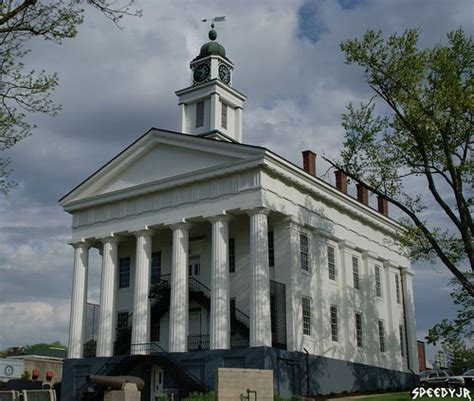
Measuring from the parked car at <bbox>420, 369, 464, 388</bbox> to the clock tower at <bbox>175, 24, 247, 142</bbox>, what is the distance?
17762mm

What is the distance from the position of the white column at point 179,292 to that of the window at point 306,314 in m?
5.92

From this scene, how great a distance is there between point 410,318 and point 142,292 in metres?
19.9

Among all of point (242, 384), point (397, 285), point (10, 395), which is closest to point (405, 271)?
point (397, 285)

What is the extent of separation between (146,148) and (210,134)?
476cm

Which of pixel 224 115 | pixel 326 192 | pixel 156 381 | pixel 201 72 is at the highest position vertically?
pixel 201 72

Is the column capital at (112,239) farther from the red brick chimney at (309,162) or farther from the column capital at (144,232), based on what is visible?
the red brick chimney at (309,162)

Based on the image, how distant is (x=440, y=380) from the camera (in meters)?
37.2

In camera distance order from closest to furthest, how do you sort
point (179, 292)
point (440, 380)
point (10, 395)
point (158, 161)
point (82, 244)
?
1. point (10, 395)
2. point (179, 292)
3. point (440, 380)
4. point (158, 161)
5. point (82, 244)

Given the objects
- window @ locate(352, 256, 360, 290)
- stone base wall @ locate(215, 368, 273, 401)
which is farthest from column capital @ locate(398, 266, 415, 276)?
stone base wall @ locate(215, 368, 273, 401)

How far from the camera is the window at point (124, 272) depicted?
136 ft

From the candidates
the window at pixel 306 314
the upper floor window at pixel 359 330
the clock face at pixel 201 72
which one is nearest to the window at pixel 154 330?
the window at pixel 306 314

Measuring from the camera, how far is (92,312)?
1645 inches

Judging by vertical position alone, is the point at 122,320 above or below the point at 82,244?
below

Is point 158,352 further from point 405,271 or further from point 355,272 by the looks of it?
point 405,271
